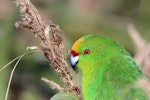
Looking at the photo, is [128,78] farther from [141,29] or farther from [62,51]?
[141,29]

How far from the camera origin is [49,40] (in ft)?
10.0

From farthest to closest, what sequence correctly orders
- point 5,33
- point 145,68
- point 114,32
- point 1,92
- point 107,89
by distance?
point 114,32, point 5,33, point 1,92, point 107,89, point 145,68

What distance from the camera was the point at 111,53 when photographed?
338 centimetres

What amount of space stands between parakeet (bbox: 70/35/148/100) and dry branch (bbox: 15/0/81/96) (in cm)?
20

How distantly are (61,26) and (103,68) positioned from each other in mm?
1585

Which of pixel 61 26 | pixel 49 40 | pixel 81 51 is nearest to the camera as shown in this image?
pixel 49 40

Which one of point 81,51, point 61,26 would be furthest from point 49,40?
point 61,26

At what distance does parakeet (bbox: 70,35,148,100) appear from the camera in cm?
323

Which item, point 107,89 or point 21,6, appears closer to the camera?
point 21,6

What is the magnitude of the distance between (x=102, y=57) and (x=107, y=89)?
0.21 m

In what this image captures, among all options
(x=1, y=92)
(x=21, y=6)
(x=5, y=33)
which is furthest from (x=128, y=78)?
(x=5, y=33)

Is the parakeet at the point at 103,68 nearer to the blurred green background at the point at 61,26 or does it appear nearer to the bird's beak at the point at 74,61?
the bird's beak at the point at 74,61

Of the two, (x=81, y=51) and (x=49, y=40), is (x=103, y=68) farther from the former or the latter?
(x=49, y=40)

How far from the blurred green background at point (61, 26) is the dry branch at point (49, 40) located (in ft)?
3.24
